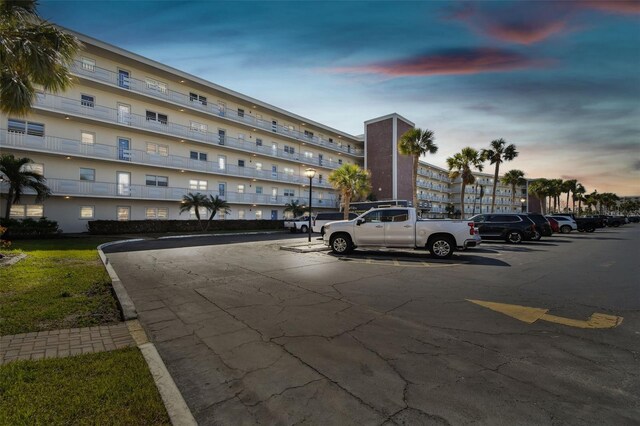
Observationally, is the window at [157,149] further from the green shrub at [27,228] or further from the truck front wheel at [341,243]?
the truck front wheel at [341,243]

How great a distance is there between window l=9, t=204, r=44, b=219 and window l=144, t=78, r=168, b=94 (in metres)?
14.3

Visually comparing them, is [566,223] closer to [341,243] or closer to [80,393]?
[341,243]

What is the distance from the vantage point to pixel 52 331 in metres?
4.35

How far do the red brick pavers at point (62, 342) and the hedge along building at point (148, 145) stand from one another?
70.4ft

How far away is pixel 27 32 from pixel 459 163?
4102cm

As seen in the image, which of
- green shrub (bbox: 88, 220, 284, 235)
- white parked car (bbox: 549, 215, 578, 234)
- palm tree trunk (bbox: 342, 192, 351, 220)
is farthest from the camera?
white parked car (bbox: 549, 215, 578, 234)

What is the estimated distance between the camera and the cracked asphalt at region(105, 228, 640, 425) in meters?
2.77

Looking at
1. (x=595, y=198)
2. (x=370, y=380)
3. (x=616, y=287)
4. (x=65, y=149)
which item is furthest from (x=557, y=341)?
(x=595, y=198)

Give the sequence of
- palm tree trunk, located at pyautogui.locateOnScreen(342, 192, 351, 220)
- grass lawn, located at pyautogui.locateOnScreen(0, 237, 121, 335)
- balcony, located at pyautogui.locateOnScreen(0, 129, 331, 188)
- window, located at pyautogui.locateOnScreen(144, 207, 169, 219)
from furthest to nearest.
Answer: window, located at pyautogui.locateOnScreen(144, 207, 169, 219), palm tree trunk, located at pyautogui.locateOnScreen(342, 192, 351, 220), balcony, located at pyautogui.locateOnScreen(0, 129, 331, 188), grass lawn, located at pyautogui.locateOnScreen(0, 237, 121, 335)

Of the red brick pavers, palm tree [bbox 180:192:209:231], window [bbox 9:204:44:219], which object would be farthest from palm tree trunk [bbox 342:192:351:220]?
window [bbox 9:204:44:219]

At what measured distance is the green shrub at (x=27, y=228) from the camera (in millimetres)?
17672

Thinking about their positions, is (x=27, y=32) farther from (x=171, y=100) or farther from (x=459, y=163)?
(x=459, y=163)

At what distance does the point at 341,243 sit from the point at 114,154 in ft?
80.0

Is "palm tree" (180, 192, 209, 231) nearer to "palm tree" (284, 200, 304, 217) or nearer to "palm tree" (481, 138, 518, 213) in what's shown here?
"palm tree" (284, 200, 304, 217)
